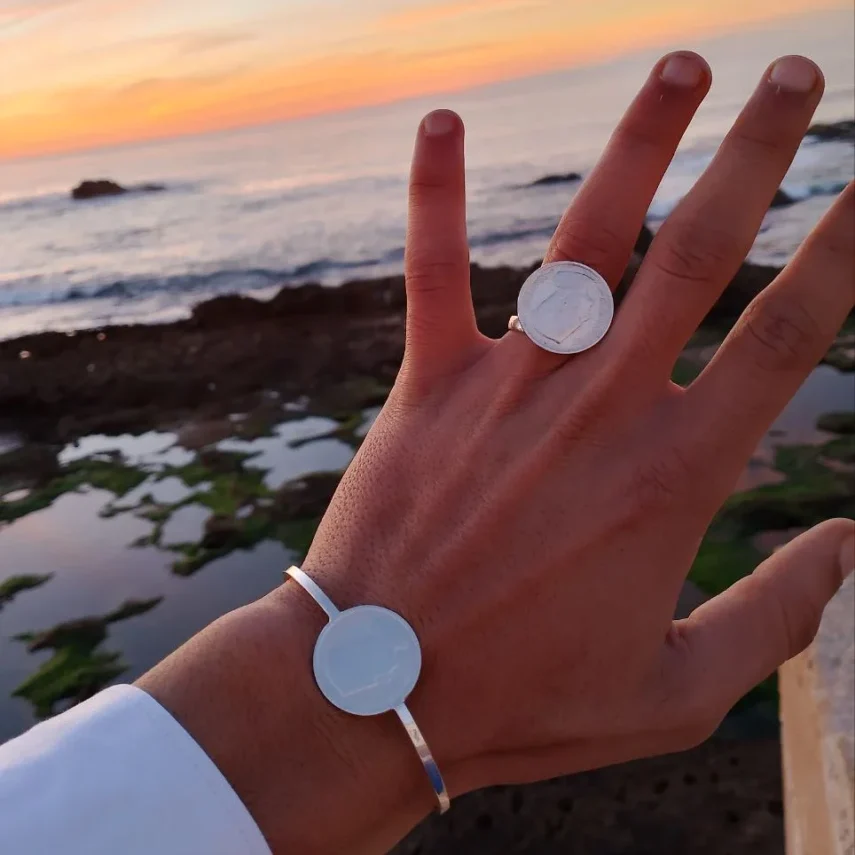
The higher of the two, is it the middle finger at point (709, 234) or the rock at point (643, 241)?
the middle finger at point (709, 234)

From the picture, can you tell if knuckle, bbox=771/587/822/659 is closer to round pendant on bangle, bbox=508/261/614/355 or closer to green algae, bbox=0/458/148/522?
round pendant on bangle, bbox=508/261/614/355

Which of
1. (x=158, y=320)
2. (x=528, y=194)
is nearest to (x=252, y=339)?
(x=158, y=320)

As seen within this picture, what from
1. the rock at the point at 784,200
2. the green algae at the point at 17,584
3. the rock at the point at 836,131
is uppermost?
the rock at the point at 836,131

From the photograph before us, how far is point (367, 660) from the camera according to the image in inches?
38.4

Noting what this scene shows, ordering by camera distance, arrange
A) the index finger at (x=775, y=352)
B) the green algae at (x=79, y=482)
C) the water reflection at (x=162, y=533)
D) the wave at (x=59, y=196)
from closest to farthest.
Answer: the index finger at (x=775, y=352) < the water reflection at (x=162, y=533) < the green algae at (x=79, y=482) < the wave at (x=59, y=196)

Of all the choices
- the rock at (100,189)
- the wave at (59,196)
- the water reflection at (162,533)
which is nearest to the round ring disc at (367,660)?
the water reflection at (162,533)

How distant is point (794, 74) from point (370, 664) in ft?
3.03

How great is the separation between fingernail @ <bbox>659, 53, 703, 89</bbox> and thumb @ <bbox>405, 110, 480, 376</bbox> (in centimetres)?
31

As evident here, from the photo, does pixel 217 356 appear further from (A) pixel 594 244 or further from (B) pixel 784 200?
(B) pixel 784 200

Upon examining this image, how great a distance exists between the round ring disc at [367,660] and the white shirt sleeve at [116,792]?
6.8 inches

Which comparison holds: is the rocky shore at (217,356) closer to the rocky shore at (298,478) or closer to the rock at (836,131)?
the rocky shore at (298,478)

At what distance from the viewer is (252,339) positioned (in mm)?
6070

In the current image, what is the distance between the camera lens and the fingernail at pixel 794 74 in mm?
1033

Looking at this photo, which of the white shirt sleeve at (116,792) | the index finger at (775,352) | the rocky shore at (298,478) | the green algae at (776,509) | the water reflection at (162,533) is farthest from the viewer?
the green algae at (776,509)
